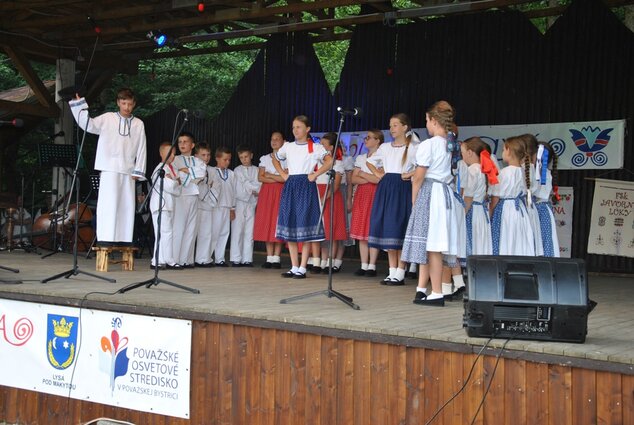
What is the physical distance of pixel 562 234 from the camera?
9195 millimetres

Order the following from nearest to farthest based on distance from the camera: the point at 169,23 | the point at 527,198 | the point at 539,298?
the point at 539,298 → the point at 527,198 → the point at 169,23

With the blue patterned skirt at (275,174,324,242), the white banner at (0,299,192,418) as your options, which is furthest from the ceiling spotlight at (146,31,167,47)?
the white banner at (0,299,192,418)

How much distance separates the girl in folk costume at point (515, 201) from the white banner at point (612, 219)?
328 centimetres

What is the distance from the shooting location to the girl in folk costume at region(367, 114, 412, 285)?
7.04m

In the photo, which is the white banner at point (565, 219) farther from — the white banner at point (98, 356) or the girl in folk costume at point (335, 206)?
the white banner at point (98, 356)

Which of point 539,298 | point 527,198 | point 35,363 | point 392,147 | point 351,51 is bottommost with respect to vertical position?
point 35,363

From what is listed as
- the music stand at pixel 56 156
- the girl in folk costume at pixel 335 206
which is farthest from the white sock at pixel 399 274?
the music stand at pixel 56 156

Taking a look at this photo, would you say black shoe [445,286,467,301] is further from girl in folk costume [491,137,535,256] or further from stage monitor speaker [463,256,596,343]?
stage monitor speaker [463,256,596,343]

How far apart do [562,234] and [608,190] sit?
2.42 ft

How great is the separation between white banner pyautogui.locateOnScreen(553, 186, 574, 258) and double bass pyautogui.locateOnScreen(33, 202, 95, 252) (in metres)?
5.93

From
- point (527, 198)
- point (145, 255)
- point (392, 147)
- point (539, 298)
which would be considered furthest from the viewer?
point (145, 255)

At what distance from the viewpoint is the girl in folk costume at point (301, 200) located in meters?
7.31

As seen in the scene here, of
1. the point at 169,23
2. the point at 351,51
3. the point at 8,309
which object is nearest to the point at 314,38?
the point at 351,51

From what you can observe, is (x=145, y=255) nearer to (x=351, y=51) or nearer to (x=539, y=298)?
(x=351, y=51)
